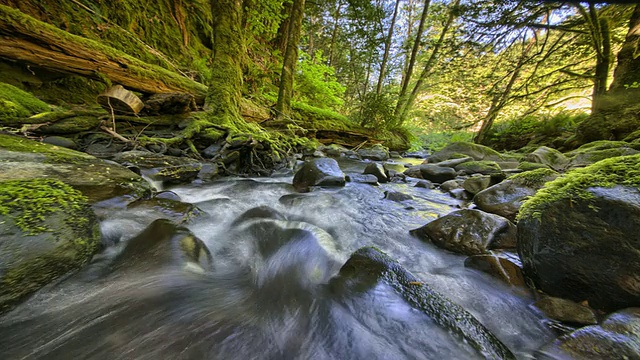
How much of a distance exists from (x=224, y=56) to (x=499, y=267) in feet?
18.7

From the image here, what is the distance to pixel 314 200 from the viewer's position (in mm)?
3650

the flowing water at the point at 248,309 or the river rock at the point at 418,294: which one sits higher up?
the river rock at the point at 418,294

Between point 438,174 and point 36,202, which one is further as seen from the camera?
point 438,174

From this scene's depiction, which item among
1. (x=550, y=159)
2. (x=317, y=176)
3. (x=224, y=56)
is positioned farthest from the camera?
(x=550, y=159)

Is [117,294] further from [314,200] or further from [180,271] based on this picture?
[314,200]

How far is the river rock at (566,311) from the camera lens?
53.4 inches

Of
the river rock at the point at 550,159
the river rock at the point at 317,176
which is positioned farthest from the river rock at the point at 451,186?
the river rock at the point at 550,159

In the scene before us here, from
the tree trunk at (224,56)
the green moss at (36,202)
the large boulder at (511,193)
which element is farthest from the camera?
the tree trunk at (224,56)

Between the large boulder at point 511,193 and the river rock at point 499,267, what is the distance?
1142 millimetres

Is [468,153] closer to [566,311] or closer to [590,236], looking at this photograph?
[590,236]

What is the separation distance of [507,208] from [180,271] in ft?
11.5

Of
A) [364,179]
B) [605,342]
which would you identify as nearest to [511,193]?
[605,342]

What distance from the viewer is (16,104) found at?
Answer: 3.27m

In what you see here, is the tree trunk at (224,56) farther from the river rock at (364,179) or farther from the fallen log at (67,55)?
the river rock at (364,179)
